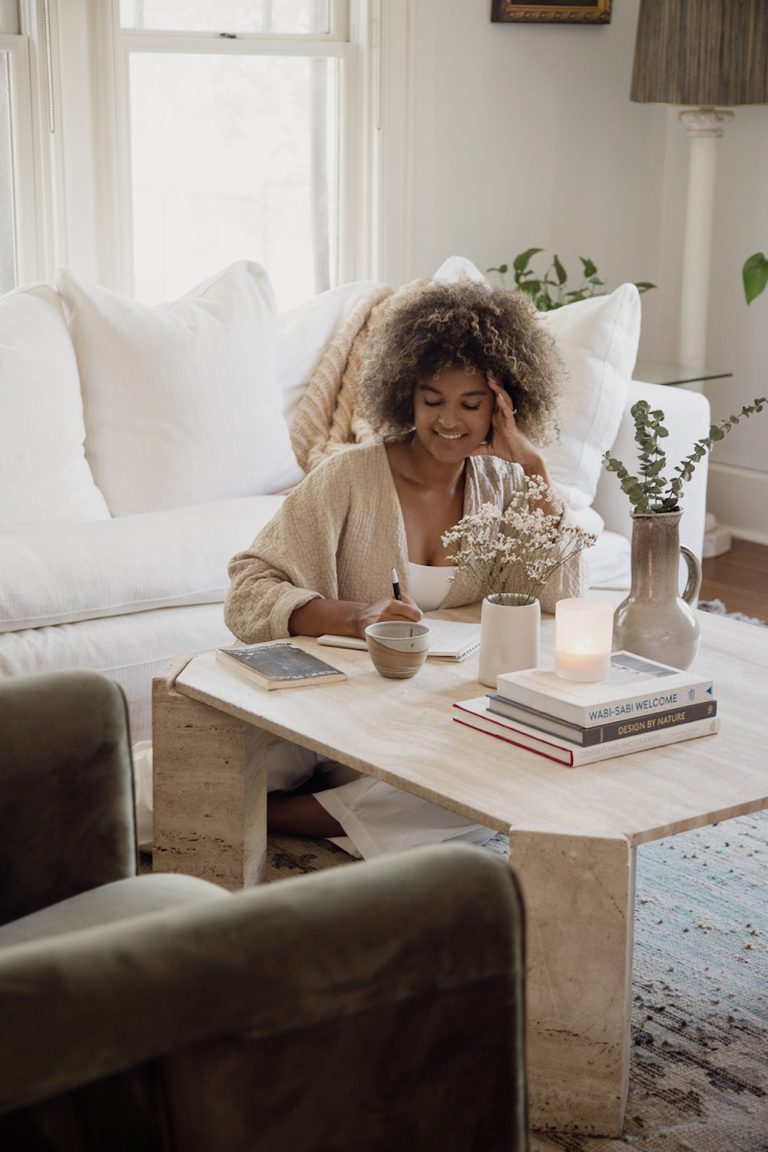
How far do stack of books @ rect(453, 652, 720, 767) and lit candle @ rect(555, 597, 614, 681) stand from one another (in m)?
Result: 0.02

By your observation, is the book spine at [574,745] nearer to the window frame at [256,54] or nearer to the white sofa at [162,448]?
the white sofa at [162,448]

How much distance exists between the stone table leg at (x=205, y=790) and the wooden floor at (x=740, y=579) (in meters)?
2.21

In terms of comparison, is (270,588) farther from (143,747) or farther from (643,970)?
(643,970)

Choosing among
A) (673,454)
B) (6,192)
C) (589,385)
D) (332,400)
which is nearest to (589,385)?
(589,385)

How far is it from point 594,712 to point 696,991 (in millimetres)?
513

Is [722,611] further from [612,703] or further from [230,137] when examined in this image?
[612,703]

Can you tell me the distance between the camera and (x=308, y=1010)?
984mm

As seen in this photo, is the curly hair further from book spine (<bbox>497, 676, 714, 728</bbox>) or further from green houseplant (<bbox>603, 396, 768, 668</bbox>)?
book spine (<bbox>497, 676, 714, 728</bbox>)

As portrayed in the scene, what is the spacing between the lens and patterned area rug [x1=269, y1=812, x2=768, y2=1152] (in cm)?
170

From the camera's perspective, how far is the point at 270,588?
2311mm

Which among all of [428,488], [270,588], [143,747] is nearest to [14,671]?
[143,747]

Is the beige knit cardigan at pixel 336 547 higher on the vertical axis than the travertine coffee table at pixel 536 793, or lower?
higher

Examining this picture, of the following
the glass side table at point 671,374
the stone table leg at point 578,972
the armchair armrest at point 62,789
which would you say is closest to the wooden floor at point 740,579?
the glass side table at point 671,374

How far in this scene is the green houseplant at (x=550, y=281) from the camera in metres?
4.29
